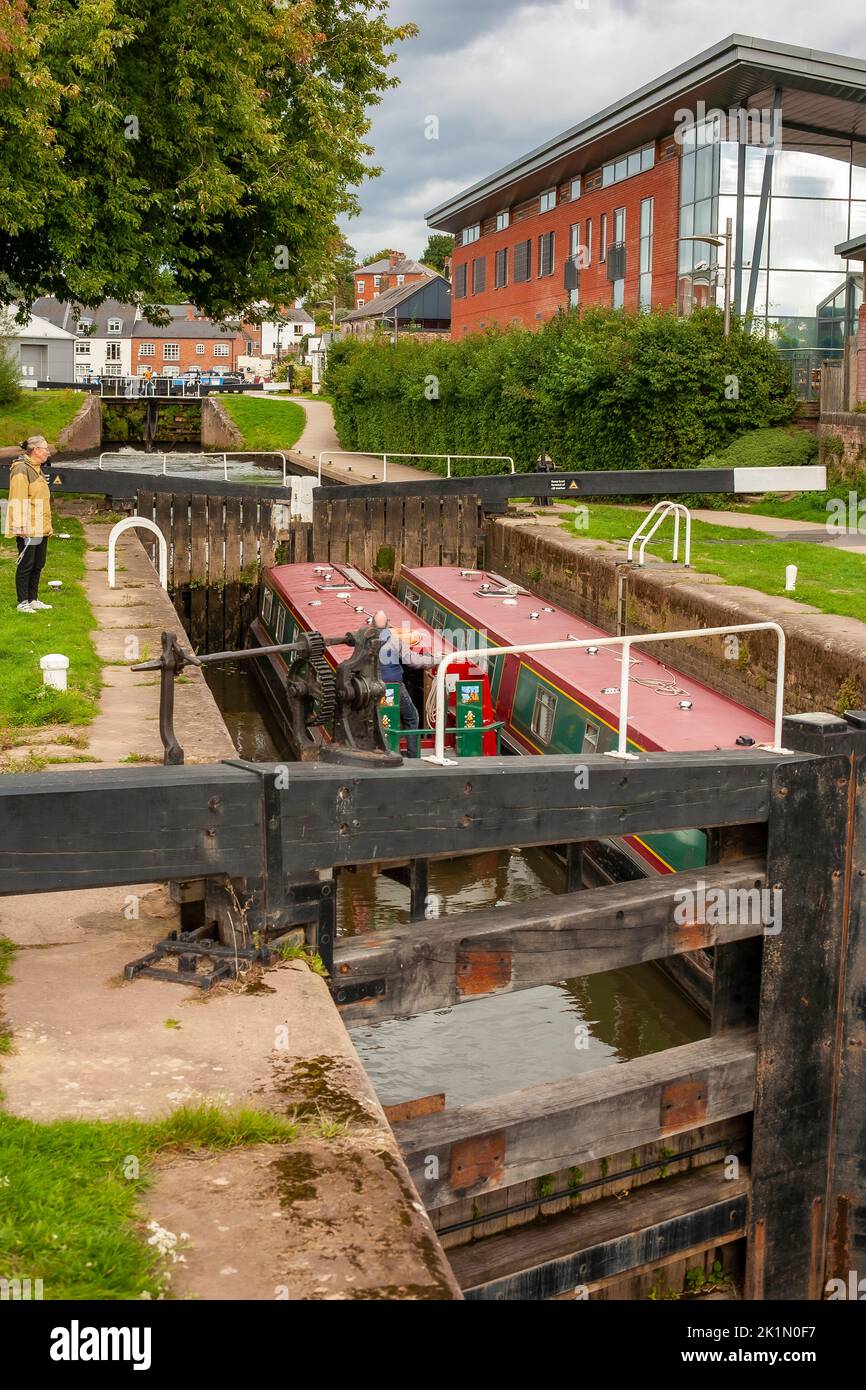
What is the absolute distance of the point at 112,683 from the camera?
985 cm

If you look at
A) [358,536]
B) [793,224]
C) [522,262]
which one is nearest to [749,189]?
[793,224]

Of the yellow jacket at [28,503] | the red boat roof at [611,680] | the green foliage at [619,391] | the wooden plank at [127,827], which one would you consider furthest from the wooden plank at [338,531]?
the wooden plank at [127,827]

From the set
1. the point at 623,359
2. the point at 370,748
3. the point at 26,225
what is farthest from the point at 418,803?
the point at 623,359

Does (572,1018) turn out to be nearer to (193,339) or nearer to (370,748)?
(370,748)

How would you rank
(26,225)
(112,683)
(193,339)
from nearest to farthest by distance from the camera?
(112,683)
(26,225)
(193,339)

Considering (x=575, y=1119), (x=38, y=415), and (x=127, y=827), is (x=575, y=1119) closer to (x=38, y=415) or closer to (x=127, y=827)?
(x=127, y=827)

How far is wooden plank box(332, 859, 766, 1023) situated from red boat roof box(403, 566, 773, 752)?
2254 millimetres

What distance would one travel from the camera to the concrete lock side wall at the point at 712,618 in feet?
37.6

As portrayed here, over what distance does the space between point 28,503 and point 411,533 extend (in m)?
11.6

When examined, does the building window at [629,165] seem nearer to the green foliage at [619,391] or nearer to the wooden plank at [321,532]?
the green foliage at [619,391]

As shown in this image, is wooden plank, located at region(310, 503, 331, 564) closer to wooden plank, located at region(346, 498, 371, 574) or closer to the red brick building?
wooden plank, located at region(346, 498, 371, 574)

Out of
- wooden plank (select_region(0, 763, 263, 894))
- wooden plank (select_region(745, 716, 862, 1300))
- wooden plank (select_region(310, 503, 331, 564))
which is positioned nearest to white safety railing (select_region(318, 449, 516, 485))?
wooden plank (select_region(310, 503, 331, 564))

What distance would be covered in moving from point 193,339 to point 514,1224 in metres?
105

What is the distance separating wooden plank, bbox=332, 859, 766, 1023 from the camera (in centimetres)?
571
